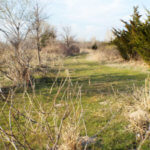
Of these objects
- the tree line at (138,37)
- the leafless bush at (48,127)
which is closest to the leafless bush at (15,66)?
the leafless bush at (48,127)

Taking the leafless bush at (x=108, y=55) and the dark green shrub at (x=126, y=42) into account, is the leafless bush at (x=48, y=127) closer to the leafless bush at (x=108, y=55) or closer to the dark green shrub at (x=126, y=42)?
the dark green shrub at (x=126, y=42)

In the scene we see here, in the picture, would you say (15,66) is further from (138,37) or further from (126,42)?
(126,42)

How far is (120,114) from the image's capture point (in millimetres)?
3270

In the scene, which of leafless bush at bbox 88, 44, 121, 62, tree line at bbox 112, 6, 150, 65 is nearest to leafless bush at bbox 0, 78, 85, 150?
tree line at bbox 112, 6, 150, 65

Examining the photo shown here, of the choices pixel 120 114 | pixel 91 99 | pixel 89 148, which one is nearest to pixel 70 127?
pixel 89 148

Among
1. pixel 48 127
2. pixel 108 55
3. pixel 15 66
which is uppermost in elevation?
pixel 108 55

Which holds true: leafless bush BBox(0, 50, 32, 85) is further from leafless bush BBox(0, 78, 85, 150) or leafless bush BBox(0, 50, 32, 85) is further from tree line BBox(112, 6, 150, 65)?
tree line BBox(112, 6, 150, 65)

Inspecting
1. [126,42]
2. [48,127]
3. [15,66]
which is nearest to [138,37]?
[126,42]

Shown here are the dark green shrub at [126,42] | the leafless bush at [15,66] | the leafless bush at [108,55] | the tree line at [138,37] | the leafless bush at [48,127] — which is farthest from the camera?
the leafless bush at [108,55]

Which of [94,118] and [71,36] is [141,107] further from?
[71,36]

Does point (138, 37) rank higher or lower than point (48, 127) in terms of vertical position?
higher

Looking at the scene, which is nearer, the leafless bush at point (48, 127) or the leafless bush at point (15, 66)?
the leafless bush at point (48, 127)

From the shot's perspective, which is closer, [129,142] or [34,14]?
[129,142]

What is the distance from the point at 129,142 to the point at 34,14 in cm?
1353
